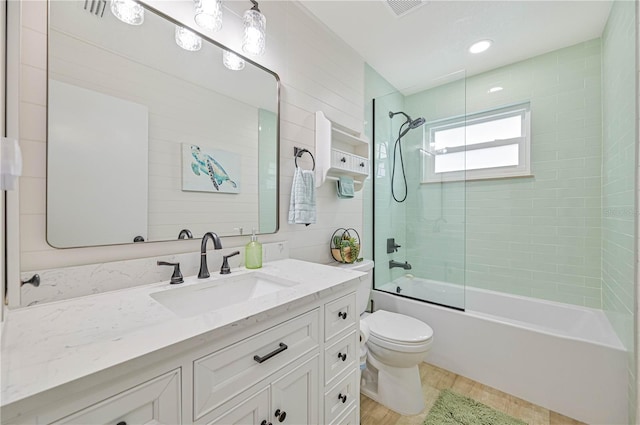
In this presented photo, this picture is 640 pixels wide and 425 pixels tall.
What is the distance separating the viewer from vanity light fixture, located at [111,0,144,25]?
0.99 meters

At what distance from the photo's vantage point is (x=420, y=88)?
2506 mm

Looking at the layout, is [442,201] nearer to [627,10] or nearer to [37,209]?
[627,10]

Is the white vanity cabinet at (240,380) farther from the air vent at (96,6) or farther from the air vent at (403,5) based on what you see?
the air vent at (403,5)

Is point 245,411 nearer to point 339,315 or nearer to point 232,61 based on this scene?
point 339,315

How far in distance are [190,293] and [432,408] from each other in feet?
5.29

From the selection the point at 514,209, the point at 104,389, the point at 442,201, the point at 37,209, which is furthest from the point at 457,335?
the point at 37,209

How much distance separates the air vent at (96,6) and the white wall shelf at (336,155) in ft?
3.78

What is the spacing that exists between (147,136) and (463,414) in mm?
2243

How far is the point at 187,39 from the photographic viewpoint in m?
1.18

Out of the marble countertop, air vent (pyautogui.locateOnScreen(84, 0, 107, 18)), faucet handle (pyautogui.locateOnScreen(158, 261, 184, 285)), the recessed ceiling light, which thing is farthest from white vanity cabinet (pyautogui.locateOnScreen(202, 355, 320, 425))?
the recessed ceiling light

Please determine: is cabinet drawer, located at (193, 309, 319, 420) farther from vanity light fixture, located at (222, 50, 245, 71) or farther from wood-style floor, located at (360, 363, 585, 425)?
vanity light fixture, located at (222, 50, 245, 71)

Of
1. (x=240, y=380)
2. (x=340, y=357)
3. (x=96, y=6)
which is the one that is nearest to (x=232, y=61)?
(x=96, y=6)

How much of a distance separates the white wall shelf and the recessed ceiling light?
1181mm

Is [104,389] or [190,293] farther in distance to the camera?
[190,293]
